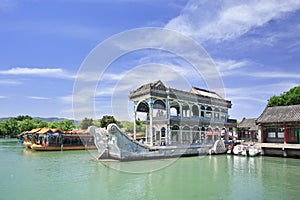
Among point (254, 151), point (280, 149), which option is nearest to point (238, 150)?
point (254, 151)

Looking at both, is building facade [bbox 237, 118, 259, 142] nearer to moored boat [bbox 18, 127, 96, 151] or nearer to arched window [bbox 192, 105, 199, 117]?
arched window [bbox 192, 105, 199, 117]

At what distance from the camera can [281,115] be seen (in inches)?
836

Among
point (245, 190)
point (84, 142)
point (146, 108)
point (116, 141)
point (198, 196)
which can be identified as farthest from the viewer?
point (84, 142)

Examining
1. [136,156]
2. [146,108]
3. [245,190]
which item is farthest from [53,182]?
[146,108]

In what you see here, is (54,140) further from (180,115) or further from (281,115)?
(281,115)

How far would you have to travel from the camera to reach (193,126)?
71.5ft

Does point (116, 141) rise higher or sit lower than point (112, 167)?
higher

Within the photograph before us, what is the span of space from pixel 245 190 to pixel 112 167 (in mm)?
7568

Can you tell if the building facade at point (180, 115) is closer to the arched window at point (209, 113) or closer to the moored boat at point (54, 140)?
the arched window at point (209, 113)

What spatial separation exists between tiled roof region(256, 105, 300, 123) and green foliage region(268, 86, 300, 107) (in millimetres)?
11394

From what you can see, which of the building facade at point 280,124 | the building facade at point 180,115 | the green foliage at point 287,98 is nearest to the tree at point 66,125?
the building facade at point 180,115

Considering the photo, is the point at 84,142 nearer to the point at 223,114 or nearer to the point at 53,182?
the point at 223,114

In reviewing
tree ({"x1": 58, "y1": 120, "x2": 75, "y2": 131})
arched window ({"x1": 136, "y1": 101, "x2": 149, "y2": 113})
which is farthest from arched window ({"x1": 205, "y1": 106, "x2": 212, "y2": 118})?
tree ({"x1": 58, "y1": 120, "x2": 75, "y2": 131})

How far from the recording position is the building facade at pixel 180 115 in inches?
760
